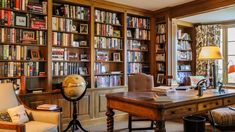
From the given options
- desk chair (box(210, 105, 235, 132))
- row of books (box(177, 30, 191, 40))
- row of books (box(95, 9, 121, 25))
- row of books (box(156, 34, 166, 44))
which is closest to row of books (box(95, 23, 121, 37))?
row of books (box(95, 9, 121, 25))

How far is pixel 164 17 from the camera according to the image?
5250 millimetres

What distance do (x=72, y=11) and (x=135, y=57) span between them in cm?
191

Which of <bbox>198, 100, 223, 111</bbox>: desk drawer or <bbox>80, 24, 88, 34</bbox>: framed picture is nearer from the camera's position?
<bbox>198, 100, 223, 111</bbox>: desk drawer

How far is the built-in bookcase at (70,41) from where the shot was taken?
4062mm

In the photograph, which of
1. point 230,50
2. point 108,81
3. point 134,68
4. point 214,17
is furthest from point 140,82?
point 230,50

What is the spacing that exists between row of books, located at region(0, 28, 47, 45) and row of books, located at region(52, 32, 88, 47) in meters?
0.20

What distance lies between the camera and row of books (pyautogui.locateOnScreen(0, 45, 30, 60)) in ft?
11.4

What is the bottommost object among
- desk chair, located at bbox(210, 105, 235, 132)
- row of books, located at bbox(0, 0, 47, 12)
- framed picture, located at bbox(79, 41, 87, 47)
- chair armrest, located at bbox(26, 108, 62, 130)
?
desk chair, located at bbox(210, 105, 235, 132)

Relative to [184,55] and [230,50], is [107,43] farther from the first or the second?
[230,50]

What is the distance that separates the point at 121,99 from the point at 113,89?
2.14 meters

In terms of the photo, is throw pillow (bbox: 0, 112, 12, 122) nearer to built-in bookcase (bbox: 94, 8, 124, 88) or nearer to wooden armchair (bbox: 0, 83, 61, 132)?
wooden armchair (bbox: 0, 83, 61, 132)

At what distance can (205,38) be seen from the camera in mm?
6004

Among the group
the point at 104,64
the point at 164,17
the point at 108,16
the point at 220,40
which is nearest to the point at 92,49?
the point at 104,64

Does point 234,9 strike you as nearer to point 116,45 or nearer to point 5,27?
point 116,45
